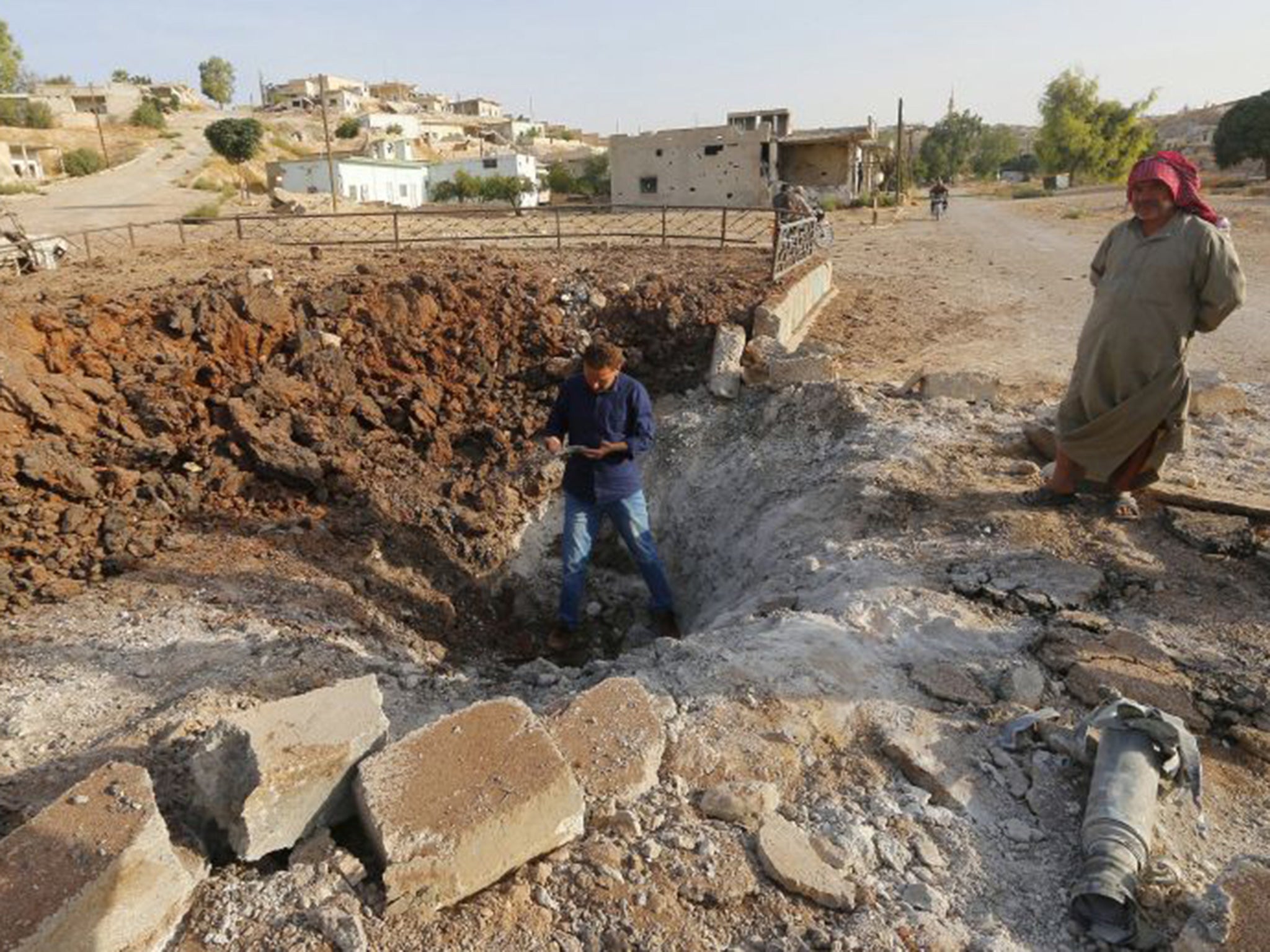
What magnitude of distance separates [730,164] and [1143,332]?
89.5ft

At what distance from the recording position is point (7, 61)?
2010 inches

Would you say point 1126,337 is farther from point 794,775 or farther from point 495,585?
point 495,585

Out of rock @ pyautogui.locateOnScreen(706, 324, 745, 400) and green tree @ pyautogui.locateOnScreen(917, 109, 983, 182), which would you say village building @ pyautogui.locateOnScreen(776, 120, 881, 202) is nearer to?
rock @ pyautogui.locateOnScreen(706, 324, 745, 400)

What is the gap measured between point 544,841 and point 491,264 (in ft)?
27.9

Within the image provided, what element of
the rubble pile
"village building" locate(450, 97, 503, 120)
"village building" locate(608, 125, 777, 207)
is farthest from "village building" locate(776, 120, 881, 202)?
"village building" locate(450, 97, 503, 120)

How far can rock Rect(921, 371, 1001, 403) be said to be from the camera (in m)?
6.26

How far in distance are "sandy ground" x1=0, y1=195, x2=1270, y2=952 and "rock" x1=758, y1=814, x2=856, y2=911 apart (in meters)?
0.04

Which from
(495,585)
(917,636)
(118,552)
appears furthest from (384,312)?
(917,636)

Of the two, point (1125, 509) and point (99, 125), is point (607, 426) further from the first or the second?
point (99, 125)

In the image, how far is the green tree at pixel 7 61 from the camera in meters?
50.7

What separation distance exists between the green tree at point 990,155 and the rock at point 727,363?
→ 69.8m

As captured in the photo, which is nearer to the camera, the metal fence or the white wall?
the metal fence

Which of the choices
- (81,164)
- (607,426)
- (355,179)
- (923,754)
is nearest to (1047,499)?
(923,754)

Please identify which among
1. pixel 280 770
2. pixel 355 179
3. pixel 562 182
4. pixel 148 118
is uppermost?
pixel 148 118
